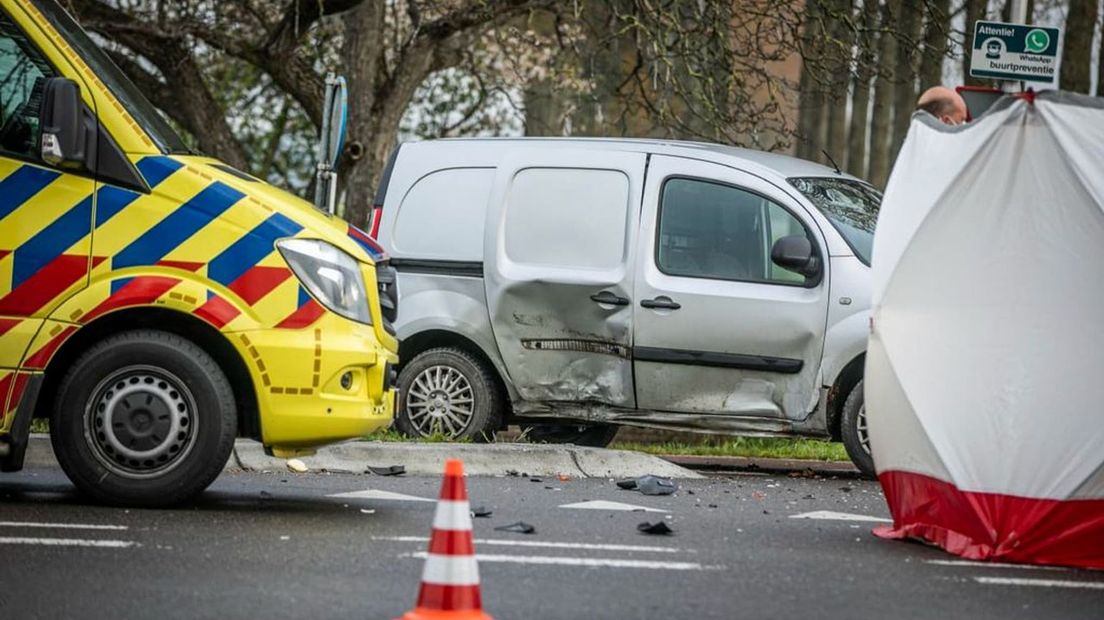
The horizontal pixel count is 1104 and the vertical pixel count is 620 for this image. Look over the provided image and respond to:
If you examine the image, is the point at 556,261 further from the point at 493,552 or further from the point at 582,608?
the point at 582,608

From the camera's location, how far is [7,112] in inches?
303

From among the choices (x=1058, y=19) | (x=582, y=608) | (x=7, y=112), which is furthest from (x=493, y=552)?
(x=1058, y=19)

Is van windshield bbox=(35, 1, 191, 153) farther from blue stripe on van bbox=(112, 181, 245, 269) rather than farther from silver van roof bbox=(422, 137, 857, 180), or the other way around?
silver van roof bbox=(422, 137, 857, 180)

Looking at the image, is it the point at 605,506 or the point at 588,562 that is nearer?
the point at 588,562

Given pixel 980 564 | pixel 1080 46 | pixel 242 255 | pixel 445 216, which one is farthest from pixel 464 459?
pixel 1080 46

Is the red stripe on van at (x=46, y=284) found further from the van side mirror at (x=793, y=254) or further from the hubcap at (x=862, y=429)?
the hubcap at (x=862, y=429)

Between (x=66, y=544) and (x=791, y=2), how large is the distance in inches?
427

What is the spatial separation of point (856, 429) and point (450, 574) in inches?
232

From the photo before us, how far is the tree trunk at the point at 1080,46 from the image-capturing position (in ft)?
67.6

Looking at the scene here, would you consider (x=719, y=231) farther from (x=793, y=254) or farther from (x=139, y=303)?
(x=139, y=303)

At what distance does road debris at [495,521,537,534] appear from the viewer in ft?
24.5

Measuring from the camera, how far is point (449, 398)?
36.4 feet

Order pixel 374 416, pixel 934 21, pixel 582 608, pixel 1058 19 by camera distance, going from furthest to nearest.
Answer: pixel 1058 19 < pixel 934 21 < pixel 374 416 < pixel 582 608

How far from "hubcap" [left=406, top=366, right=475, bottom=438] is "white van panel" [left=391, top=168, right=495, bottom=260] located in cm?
72
